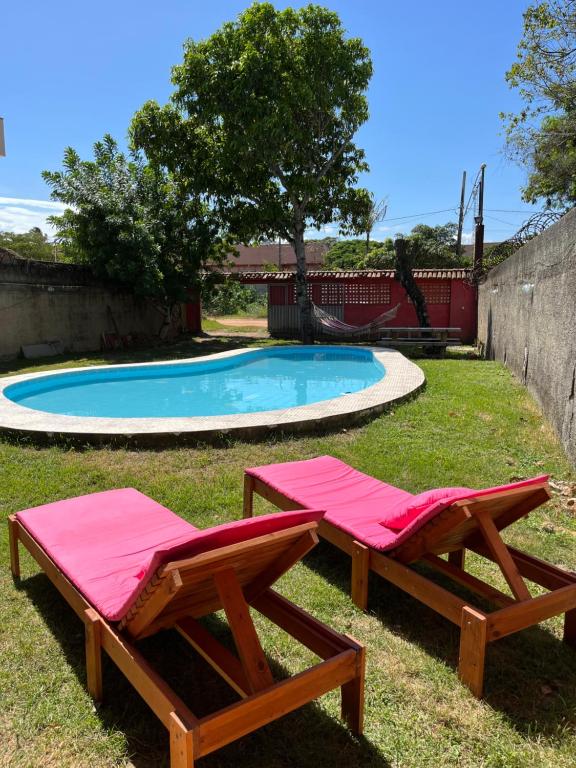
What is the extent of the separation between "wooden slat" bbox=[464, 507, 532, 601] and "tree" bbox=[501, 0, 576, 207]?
13177 millimetres

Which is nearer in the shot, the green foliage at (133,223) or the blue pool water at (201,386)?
the blue pool water at (201,386)

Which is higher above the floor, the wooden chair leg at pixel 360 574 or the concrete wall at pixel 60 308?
the concrete wall at pixel 60 308

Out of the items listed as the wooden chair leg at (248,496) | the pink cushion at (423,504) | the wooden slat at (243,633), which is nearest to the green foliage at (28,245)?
the wooden chair leg at (248,496)

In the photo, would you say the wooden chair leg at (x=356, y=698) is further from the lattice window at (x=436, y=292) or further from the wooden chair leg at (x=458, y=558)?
the lattice window at (x=436, y=292)

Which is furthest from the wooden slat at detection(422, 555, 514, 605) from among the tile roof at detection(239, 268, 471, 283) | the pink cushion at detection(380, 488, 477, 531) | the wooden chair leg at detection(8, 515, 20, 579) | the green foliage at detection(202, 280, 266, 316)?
the green foliage at detection(202, 280, 266, 316)

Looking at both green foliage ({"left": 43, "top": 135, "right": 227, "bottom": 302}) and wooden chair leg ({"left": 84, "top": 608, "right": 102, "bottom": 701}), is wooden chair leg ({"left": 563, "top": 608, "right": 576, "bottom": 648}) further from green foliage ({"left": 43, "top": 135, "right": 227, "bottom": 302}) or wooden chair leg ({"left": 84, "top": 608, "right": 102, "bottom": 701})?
green foliage ({"left": 43, "top": 135, "right": 227, "bottom": 302})

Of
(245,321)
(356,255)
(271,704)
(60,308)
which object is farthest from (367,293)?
(356,255)

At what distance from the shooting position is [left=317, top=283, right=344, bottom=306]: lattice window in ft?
59.7

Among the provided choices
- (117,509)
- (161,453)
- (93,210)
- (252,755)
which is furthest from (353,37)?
(252,755)

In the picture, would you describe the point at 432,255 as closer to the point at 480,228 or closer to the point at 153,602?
the point at 480,228

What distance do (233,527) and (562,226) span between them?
527cm

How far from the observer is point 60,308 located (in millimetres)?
13055

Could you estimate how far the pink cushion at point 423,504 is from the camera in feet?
6.89

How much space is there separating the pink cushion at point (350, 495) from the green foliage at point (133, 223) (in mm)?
10657
